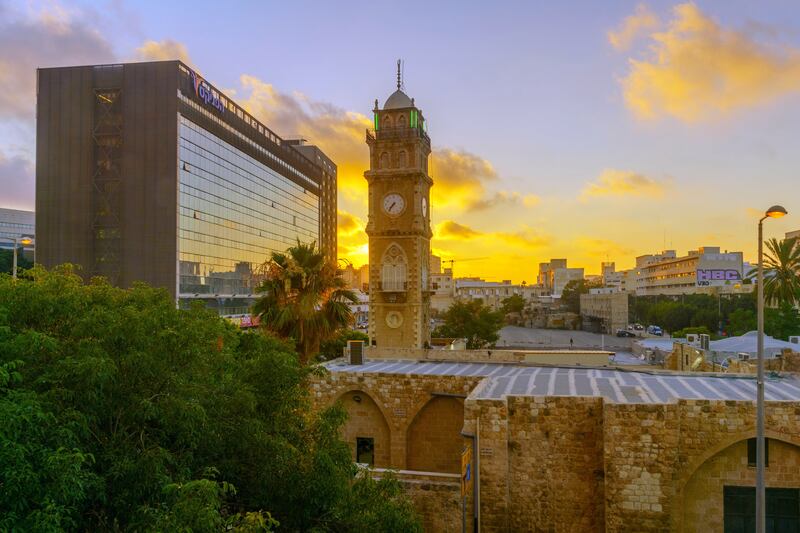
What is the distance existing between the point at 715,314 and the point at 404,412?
69248 mm

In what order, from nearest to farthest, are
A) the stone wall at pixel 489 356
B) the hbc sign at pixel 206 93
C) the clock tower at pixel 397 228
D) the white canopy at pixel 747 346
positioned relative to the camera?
1. the stone wall at pixel 489 356
2. the white canopy at pixel 747 346
3. the clock tower at pixel 397 228
4. the hbc sign at pixel 206 93

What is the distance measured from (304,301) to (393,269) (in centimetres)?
1291

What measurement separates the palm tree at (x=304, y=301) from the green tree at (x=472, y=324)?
105 feet

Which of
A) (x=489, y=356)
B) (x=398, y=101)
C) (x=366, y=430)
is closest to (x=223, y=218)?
(x=398, y=101)

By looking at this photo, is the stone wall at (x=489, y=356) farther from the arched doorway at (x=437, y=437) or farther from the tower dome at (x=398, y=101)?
the tower dome at (x=398, y=101)

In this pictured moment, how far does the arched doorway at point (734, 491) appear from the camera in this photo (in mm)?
12672

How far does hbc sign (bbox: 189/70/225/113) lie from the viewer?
58812 mm

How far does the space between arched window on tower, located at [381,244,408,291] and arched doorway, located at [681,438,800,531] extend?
22.3 meters

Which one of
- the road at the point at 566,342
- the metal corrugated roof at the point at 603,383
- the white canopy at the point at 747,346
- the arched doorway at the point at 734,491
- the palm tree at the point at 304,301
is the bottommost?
the road at the point at 566,342

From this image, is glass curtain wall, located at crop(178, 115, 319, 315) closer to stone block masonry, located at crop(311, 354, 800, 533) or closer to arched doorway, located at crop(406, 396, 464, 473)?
arched doorway, located at crop(406, 396, 464, 473)

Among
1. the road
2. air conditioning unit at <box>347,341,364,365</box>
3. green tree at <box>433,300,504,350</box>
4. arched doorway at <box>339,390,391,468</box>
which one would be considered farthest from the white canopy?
the road

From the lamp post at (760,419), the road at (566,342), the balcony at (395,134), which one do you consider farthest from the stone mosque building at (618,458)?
the road at (566,342)

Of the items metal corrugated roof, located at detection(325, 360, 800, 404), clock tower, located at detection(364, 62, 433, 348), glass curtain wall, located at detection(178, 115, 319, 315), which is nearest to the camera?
metal corrugated roof, located at detection(325, 360, 800, 404)

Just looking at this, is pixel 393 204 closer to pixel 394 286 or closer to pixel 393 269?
pixel 393 269
